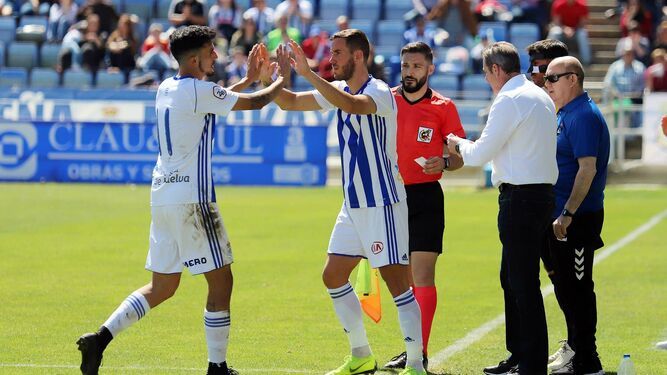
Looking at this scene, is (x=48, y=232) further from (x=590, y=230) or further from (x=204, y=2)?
(x=204, y=2)

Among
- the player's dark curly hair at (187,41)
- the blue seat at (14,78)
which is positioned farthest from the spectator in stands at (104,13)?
the player's dark curly hair at (187,41)

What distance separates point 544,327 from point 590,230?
1027mm

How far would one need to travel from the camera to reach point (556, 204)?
349 inches

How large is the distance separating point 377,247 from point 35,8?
25.1m

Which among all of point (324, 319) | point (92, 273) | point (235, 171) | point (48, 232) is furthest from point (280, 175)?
point (324, 319)

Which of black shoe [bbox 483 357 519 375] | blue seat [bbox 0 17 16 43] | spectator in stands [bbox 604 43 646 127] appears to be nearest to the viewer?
black shoe [bbox 483 357 519 375]

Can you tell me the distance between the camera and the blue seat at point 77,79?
28328mm

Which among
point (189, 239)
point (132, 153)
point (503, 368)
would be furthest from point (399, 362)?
point (132, 153)

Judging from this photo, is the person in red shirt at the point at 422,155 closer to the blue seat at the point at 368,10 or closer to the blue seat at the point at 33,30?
the blue seat at the point at 368,10

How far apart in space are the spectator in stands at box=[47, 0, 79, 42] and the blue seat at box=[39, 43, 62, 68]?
0.39 meters

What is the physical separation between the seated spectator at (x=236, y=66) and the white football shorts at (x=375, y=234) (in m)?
18.0

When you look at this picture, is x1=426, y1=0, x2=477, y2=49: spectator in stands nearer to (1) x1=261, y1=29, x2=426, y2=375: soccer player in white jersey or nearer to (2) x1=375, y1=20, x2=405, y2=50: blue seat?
(2) x1=375, y1=20, x2=405, y2=50: blue seat

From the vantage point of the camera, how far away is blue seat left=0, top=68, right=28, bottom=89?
2820cm

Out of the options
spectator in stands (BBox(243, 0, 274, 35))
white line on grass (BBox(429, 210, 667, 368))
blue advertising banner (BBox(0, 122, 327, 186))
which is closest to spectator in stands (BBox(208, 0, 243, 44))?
spectator in stands (BBox(243, 0, 274, 35))
